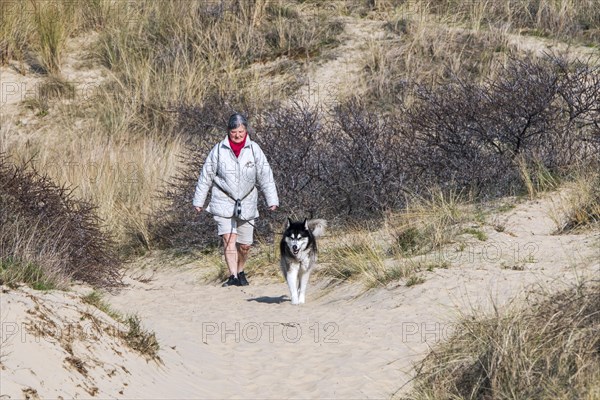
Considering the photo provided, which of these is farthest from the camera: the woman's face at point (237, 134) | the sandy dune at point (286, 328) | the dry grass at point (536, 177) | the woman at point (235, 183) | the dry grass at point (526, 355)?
the dry grass at point (536, 177)

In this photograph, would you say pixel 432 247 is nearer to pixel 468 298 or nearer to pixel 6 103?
pixel 468 298

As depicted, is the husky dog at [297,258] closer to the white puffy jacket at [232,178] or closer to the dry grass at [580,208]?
the white puffy jacket at [232,178]

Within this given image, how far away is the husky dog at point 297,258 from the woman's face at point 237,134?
1172 millimetres

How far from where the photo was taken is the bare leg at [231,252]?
1112cm

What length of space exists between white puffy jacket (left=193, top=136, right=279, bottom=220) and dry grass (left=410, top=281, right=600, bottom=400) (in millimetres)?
4456

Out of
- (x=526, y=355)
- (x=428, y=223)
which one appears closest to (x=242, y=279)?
(x=428, y=223)

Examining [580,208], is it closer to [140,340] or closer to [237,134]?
[237,134]

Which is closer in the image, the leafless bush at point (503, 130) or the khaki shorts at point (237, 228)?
the khaki shorts at point (237, 228)

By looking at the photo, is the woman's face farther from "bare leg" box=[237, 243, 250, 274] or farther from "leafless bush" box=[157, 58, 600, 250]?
"leafless bush" box=[157, 58, 600, 250]

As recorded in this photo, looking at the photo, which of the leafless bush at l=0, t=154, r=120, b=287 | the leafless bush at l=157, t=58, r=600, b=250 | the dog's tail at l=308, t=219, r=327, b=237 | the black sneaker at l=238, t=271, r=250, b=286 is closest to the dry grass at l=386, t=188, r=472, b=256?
the leafless bush at l=157, t=58, r=600, b=250

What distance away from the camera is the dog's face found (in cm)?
998

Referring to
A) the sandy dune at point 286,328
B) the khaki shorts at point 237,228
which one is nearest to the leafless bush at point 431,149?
the sandy dune at point 286,328

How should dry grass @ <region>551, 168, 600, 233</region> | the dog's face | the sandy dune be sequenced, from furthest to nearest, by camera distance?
dry grass @ <region>551, 168, 600, 233</region>
the dog's face
the sandy dune

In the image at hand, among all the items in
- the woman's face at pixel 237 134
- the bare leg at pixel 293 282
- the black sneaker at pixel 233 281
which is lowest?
the black sneaker at pixel 233 281
